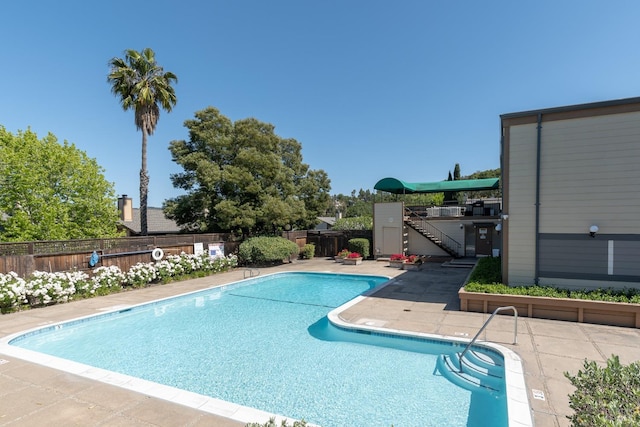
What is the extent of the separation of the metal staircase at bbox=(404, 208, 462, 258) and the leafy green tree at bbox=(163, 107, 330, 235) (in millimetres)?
7643

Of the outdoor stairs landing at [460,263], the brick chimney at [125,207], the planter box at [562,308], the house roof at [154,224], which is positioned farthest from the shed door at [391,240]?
the brick chimney at [125,207]

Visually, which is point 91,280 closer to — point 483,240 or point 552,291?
point 552,291

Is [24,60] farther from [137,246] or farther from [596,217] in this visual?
[596,217]

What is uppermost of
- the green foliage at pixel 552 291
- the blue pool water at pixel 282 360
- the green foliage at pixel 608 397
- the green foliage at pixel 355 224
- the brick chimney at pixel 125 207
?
the brick chimney at pixel 125 207

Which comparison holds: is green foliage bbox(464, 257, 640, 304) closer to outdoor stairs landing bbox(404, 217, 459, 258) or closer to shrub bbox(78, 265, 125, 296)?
outdoor stairs landing bbox(404, 217, 459, 258)

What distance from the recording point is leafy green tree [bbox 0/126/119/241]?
16188 millimetres

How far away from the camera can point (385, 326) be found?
7.53 m

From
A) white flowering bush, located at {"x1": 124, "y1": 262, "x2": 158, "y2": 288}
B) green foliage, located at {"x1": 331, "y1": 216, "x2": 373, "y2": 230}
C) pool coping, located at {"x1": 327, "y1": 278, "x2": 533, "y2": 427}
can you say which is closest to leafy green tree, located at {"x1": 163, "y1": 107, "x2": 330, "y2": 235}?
white flowering bush, located at {"x1": 124, "y1": 262, "x2": 158, "y2": 288}

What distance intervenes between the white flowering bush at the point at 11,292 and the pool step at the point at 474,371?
11424 mm

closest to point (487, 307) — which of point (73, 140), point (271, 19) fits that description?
point (271, 19)

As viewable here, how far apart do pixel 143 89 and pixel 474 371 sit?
20.1m

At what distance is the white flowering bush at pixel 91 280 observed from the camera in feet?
30.0

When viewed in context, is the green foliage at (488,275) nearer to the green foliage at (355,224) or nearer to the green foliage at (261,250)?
the green foliage at (261,250)

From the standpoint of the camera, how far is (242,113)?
68.8 ft
